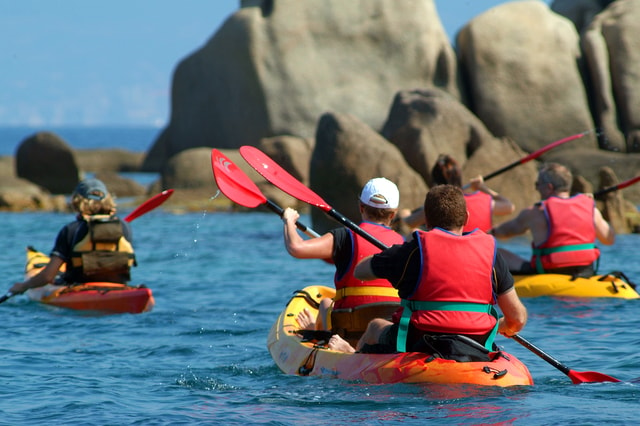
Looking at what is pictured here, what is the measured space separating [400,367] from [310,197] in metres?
1.73

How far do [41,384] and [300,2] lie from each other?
22890 millimetres

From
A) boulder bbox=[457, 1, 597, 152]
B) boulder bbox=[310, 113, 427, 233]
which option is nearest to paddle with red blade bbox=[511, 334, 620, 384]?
boulder bbox=[310, 113, 427, 233]

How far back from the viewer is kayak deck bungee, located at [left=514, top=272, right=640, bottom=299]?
10.2 metres

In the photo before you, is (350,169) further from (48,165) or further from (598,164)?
(48,165)

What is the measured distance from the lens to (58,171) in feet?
92.1

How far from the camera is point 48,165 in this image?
1109 inches

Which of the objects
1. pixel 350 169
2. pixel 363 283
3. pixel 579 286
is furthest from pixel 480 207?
pixel 350 169

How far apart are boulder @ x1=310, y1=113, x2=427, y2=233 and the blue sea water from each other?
3167 millimetres

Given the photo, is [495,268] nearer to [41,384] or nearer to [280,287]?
[41,384]

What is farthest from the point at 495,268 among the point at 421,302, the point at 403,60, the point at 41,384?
the point at 403,60

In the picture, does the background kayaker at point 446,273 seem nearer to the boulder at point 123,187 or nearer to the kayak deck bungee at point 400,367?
the kayak deck bungee at point 400,367

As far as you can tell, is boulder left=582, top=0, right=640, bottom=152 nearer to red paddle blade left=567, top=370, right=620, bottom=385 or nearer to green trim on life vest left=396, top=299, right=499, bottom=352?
red paddle blade left=567, top=370, right=620, bottom=385


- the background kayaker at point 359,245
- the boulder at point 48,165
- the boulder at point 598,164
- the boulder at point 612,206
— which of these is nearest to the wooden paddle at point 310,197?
Result: the background kayaker at point 359,245


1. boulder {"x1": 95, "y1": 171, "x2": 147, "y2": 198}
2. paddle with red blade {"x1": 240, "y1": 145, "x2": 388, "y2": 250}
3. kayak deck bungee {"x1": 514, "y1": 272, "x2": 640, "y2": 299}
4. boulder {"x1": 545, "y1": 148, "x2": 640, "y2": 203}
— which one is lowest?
boulder {"x1": 95, "y1": 171, "x2": 147, "y2": 198}
